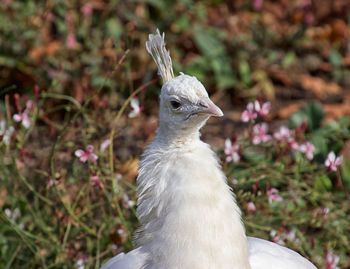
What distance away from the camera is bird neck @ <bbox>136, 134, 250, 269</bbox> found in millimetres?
1614

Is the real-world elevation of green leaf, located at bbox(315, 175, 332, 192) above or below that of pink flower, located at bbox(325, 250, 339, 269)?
above

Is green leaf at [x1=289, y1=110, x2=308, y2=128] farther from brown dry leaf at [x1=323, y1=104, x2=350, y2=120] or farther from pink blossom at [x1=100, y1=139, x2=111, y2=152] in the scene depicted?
pink blossom at [x1=100, y1=139, x2=111, y2=152]

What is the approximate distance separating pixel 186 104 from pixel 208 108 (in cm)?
9

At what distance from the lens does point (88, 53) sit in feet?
12.0

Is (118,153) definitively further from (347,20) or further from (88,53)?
(347,20)

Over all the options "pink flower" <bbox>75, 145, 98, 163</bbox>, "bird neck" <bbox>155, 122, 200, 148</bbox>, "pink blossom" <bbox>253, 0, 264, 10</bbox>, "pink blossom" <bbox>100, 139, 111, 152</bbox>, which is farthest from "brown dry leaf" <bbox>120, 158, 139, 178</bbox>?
"pink blossom" <bbox>253, 0, 264, 10</bbox>

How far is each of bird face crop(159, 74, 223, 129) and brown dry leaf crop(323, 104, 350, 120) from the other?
86.2 inches

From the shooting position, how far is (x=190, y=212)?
1.61m

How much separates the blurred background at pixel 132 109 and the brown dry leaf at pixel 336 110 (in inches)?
0.4

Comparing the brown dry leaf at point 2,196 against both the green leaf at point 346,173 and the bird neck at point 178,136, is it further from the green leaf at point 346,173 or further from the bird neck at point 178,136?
the green leaf at point 346,173

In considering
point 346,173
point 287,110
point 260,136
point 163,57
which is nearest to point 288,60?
point 287,110

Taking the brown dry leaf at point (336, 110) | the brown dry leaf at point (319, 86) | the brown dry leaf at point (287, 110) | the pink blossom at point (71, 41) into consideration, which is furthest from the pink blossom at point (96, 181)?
the brown dry leaf at point (319, 86)

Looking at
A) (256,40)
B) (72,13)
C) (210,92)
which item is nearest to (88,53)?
(72,13)

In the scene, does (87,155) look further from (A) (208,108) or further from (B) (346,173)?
(B) (346,173)
